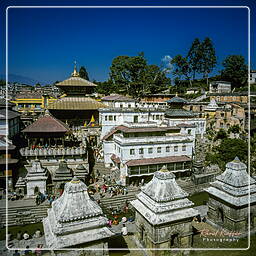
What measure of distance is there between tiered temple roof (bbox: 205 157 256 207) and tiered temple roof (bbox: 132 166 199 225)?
3.53 meters

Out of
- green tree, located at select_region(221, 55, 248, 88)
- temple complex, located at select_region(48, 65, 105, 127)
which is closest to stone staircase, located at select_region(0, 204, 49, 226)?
temple complex, located at select_region(48, 65, 105, 127)

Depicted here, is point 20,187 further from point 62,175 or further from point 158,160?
point 158,160

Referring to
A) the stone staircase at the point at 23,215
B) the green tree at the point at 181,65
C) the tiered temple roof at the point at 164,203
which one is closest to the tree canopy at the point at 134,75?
the green tree at the point at 181,65

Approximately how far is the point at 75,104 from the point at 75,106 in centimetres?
74

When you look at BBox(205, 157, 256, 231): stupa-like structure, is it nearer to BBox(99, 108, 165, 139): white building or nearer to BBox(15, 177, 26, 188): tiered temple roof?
BBox(15, 177, 26, 188): tiered temple roof

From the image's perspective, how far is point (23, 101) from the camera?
48.0 m

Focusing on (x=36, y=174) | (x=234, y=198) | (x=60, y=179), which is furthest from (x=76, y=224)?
(x=36, y=174)

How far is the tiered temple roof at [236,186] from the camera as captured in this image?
41.2 feet

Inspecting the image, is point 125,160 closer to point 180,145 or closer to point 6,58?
point 180,145

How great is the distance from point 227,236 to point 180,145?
1490cm

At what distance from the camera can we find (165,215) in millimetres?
10086

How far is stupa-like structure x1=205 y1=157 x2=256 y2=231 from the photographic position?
12562 mm

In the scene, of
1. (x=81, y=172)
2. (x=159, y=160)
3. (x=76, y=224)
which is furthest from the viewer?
(x=159, y=160)

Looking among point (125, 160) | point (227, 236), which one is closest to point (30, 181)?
point (125, 160)
